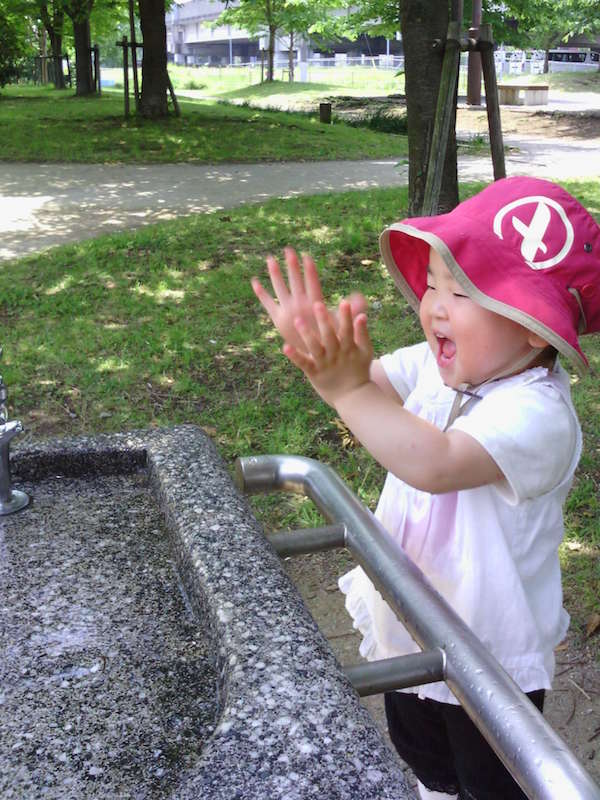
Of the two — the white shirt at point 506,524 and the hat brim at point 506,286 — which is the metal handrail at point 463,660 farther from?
the hat brim at point 506,286

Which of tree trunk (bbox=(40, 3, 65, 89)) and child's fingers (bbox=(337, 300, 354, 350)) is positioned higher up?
tree trunk (bbox=(40, 3, 65, 89))

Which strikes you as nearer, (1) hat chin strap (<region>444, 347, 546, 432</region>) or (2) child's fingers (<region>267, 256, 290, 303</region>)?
(2) child's fingers (<region>267, 256, 290, 303</region>)

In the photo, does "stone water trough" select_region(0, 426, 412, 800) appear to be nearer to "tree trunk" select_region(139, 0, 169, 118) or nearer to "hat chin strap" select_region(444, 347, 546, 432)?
"hat chin strap" select_region(444, 347, 546, 432)

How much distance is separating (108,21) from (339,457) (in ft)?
103

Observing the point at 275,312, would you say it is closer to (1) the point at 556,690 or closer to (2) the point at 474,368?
(2) the point at 474,368

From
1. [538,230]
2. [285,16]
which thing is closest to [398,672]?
[538,230]

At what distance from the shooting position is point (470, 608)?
1417mm

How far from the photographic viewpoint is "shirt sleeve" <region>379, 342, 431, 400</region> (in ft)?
5.37

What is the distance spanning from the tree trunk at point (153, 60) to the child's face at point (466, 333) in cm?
1501

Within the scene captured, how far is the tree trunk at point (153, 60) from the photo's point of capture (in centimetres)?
1516

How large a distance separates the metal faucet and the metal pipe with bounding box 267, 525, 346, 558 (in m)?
0.52

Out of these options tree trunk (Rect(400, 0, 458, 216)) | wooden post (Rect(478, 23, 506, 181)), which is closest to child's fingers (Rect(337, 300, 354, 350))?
wooden post (Rect(478, 23, 506, 181))

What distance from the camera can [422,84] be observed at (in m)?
5.50

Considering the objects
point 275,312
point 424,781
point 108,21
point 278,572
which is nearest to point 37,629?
point 278,572
